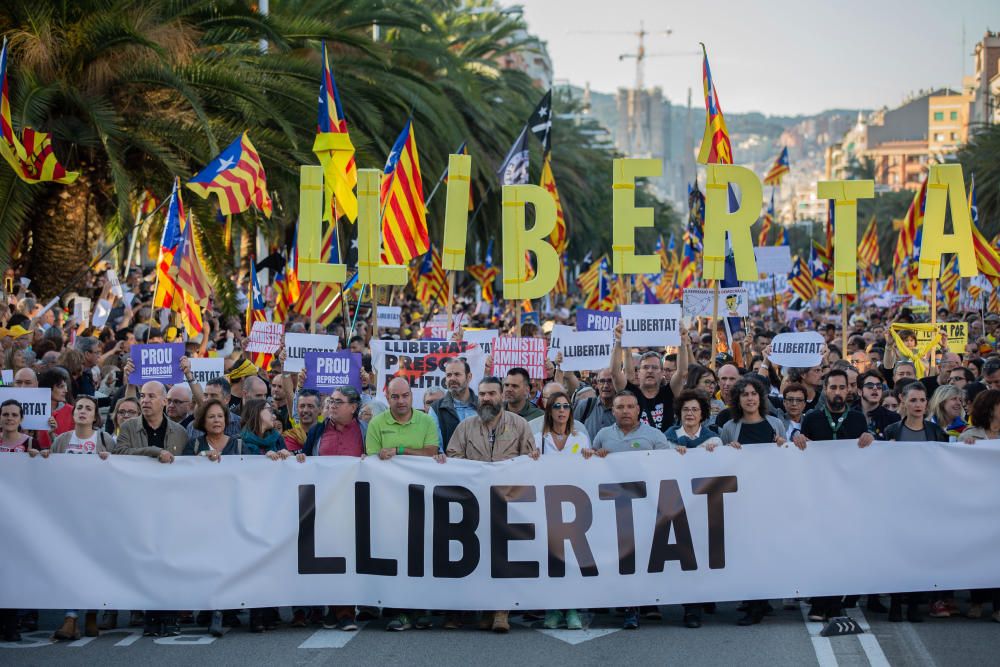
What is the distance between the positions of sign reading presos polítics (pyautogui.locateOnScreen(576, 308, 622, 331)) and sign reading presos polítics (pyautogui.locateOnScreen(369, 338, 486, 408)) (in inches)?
58.0

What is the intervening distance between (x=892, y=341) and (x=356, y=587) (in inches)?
379

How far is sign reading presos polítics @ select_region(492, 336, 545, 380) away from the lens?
1142 cm

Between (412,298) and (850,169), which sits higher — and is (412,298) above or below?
below

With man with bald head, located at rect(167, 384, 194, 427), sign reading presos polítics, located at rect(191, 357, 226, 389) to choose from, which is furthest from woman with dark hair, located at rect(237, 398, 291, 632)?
sign reading presos polítics, located at rect(191, 357, 226, 389)

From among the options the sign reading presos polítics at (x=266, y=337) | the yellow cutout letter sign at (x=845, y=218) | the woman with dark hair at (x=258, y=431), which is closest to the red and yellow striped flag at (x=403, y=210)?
the sign reading presos polítics at (x=266, y=337)

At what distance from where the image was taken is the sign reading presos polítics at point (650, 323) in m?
11.1

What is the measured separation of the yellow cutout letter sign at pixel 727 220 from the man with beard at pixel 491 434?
4305mm

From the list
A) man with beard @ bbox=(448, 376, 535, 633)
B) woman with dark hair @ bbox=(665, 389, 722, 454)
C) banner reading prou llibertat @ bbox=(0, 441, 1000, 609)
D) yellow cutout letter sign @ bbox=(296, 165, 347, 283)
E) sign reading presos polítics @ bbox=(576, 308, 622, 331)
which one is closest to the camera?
banner reading prou llibertat @ bbox=(0, 441, 1000, 609)

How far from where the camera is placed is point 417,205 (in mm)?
15508

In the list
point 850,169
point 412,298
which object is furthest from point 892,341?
point 850,169

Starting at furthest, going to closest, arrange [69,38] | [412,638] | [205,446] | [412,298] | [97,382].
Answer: [412,298] < [69,38] < [97,382] < [205,446] < [412,638]

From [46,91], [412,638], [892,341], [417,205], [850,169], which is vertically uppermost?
[850,169]

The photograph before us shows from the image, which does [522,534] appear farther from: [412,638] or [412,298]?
[412,298]

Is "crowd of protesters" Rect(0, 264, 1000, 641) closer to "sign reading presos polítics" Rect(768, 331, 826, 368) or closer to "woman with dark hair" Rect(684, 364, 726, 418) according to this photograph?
"woman with dark hair" Rect(684, 364, 726, 418)
